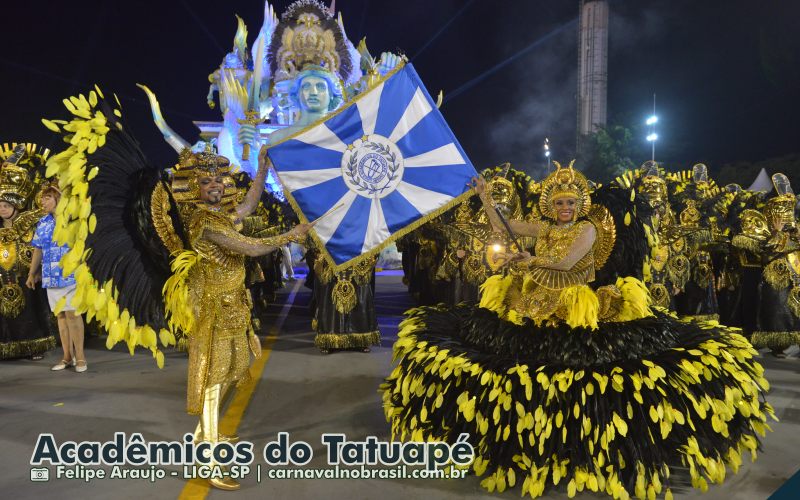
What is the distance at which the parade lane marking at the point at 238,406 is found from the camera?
326 cm

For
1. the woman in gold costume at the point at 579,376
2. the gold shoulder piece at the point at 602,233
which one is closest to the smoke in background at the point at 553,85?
the gold shoulder piece at the point at 602,233

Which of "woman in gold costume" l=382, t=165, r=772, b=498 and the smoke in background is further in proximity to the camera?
the smoke in background

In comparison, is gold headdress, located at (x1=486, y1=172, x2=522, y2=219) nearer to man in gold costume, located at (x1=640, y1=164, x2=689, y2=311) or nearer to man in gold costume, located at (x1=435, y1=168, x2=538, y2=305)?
man in gold costume, located at (x1=435, y1=168, x2=538, y2=305)

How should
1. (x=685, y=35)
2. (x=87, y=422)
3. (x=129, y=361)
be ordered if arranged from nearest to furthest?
1. (x=87, y=422)
2. (x=129, y=361)
3. (x=685, y=35)

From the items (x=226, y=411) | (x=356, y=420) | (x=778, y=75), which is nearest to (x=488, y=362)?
(x=356, y=420)

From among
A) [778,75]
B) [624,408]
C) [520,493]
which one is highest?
[778,75]

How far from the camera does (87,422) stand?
4.38 m

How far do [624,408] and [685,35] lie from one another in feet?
86.7

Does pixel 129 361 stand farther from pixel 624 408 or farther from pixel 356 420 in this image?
pixel 624 408

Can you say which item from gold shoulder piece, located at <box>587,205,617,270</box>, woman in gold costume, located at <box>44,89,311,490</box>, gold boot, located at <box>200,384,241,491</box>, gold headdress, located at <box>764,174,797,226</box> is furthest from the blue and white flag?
gold headdress, located at <box>764,174,797,226</box>

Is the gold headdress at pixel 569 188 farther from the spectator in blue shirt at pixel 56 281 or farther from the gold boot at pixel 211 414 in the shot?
the spectator in blue shirt at pixel 56 281

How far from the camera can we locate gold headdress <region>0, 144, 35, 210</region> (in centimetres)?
638

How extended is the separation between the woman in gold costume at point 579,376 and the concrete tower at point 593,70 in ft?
103

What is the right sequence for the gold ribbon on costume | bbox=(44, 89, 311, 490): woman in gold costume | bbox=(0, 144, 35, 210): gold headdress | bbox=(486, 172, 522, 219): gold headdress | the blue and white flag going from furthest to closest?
bbox=(486, 172, 522, 219): gold headdress
the gold ribbon on costume
bbox=(0, 144, 35, 210): gold headdress
the blue and white flag
bbox=(44, 89, 311, 490): woman in gold costume
